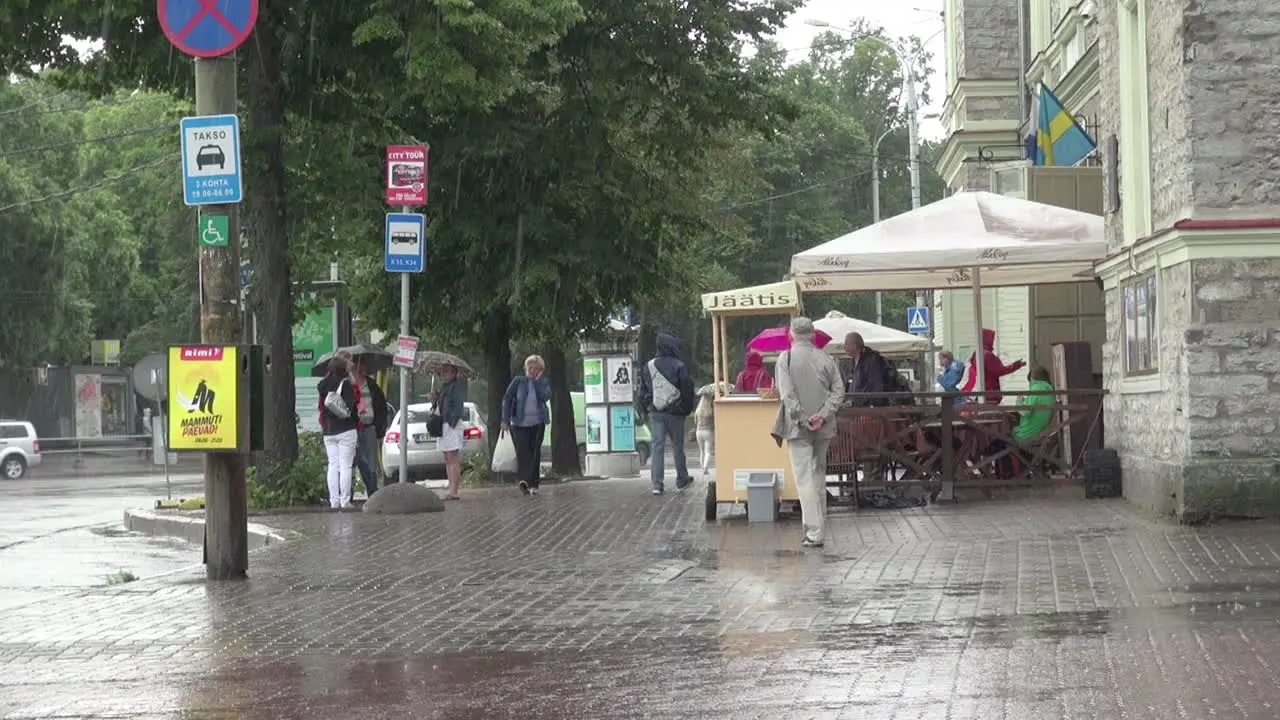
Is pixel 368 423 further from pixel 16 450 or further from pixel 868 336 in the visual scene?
pixel 16 450

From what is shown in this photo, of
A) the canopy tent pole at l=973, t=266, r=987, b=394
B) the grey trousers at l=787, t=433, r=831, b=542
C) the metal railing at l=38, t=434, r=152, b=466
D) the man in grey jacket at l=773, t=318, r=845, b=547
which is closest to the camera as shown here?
the grey trousers at l=787, t=433, r=831, b=542

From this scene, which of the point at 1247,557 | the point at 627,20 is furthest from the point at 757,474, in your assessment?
the point at 627,20

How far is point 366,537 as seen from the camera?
54.6 ft

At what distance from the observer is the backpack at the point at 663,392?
22.5 m

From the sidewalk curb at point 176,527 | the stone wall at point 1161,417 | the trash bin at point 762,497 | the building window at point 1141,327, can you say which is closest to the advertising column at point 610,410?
the sidewalk curb at point 176,527

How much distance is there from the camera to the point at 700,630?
9.78 metres

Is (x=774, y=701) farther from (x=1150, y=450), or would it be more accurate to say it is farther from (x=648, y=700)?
(x=1150, y=450)

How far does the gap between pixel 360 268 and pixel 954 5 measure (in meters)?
12.8

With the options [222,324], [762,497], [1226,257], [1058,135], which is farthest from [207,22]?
[1058,135]

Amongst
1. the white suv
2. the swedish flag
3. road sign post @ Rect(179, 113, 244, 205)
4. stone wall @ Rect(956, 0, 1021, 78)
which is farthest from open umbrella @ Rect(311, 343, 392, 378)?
the white suv

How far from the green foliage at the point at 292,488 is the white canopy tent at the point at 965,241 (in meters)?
5.75

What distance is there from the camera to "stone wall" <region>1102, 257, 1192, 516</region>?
15.0m

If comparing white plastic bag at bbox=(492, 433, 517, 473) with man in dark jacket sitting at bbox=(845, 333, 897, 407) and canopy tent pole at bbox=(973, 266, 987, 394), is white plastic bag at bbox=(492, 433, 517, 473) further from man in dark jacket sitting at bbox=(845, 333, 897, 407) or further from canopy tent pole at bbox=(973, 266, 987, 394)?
man in dark jacket sitting at bbox=(845, 333, 897, 407)

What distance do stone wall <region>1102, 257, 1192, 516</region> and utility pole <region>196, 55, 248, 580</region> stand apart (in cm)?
702
